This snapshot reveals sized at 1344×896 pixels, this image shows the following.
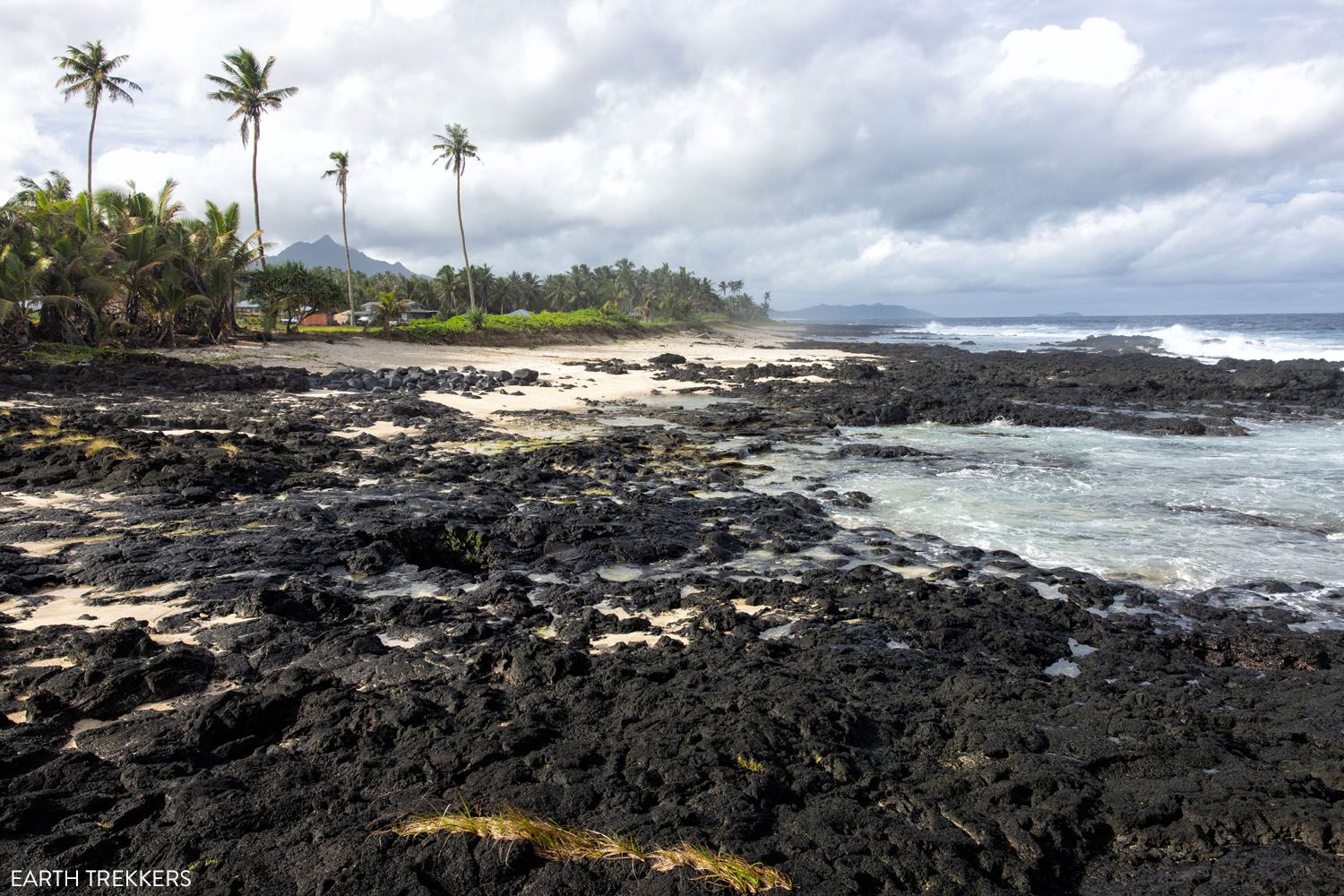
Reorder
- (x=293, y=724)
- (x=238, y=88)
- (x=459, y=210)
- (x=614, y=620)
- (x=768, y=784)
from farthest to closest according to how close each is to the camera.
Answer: (x=459, y=210) < (x=238, y=88) < (x=614, y=620) < (x=293, y=724) < (x=768, y=784)

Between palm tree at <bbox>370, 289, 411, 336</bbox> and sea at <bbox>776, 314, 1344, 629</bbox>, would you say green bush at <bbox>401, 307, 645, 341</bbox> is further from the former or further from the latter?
sea at <bbox>776, 314, 1344, 629</bbox>

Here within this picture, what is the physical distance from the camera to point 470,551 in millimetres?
9750

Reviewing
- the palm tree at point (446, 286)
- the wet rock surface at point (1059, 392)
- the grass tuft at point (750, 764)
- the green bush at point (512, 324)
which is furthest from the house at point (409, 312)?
the grass tuft at point (750, 764)

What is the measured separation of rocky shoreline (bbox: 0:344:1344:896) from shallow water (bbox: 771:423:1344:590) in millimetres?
1138

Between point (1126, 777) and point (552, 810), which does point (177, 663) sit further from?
point (1126, 777)

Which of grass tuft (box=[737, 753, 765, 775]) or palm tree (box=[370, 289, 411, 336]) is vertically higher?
palm tree (box=[370, 289, 411, 336])

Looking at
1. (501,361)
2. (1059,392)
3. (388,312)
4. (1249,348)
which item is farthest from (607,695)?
(1249,348)

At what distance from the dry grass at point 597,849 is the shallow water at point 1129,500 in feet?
24.9

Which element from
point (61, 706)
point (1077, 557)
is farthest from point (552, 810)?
point (1077, 557)

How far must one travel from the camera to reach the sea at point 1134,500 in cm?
977

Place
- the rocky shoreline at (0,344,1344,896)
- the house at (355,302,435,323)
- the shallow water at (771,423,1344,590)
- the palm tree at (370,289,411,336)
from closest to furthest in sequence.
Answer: the rocky shoreline at (0,344,1344,896) < the shallow water at (771,423,1344,590) < the palm tree at (370,289,411,336) < the house at (355,302,435,323)

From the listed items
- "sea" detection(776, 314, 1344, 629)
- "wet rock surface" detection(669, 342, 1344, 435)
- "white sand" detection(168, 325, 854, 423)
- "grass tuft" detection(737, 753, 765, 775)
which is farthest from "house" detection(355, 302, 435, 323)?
"grass tuft" detection(737, 753, 765, 775)

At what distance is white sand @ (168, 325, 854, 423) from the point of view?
25609 millimetres

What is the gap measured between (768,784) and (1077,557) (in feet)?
24.2
